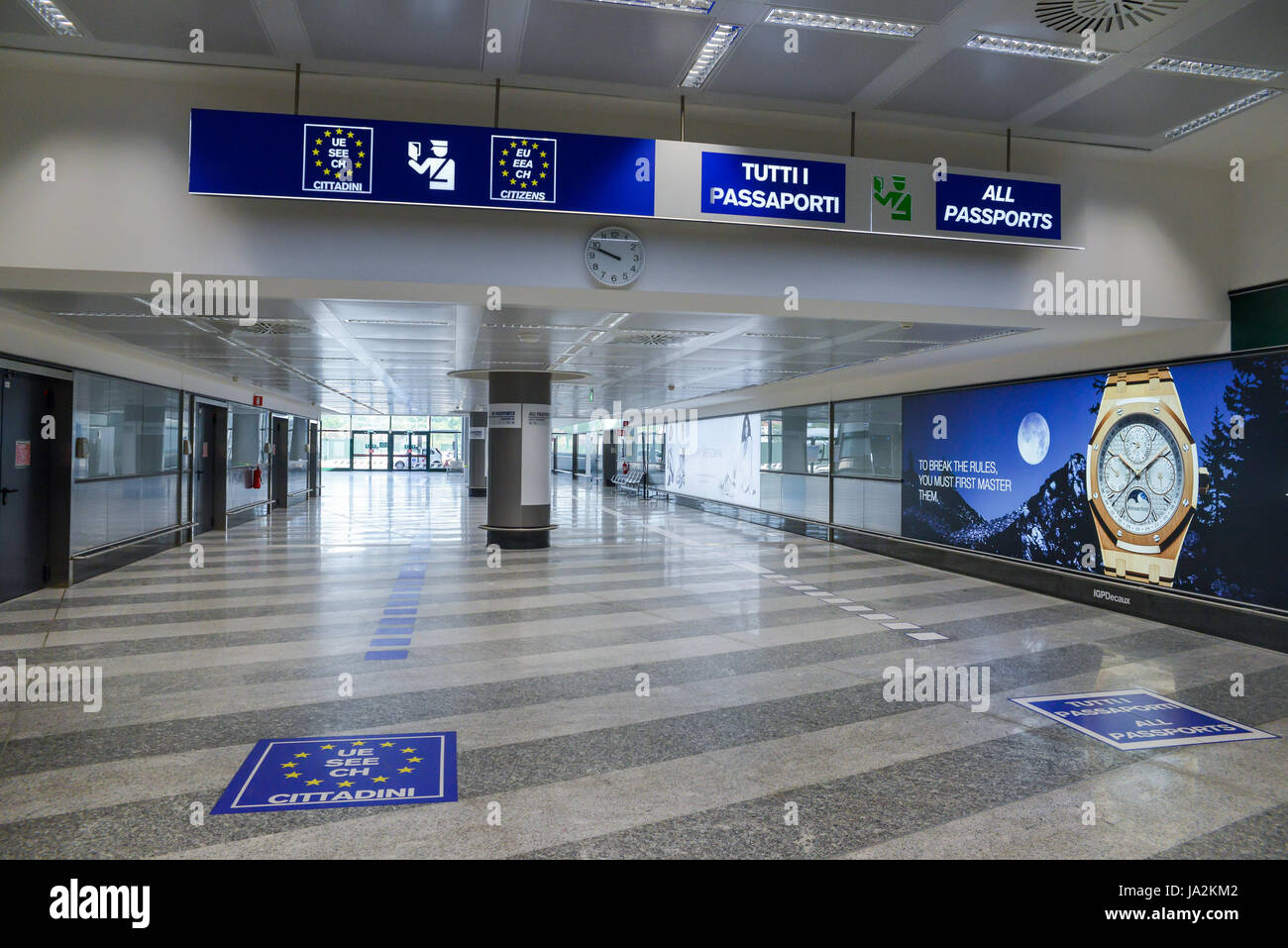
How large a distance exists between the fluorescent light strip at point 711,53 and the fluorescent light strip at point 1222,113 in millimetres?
4227

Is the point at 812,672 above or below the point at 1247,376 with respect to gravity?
below

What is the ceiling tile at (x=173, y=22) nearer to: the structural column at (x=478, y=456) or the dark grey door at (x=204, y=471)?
the dark grey door at (x=204, y=471)

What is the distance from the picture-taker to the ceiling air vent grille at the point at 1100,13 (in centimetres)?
500

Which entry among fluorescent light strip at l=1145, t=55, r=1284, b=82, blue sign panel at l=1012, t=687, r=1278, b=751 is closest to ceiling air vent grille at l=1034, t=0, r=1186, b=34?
fluorescent light strip at l=1145, t=55, r=1284, b=82

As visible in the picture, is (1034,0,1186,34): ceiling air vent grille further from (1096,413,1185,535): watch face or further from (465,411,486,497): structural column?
(465,411,486,497): structural column

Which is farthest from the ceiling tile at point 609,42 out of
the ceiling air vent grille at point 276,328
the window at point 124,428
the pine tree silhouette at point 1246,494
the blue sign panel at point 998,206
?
the window at point 124,428

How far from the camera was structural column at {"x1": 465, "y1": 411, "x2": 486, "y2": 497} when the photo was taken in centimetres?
3064

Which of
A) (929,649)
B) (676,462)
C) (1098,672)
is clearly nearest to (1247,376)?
(1098,672)

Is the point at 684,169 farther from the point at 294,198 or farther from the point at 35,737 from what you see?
the point at 35,737

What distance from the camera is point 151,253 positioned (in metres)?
6.07

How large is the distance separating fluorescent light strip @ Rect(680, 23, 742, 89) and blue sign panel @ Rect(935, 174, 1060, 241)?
7.28 feet

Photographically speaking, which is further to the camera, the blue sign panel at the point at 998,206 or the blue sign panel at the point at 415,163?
the blue sign panel at the point at 998,206

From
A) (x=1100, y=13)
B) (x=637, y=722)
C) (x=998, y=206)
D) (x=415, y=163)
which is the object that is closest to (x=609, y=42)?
(x=415, y=163)
